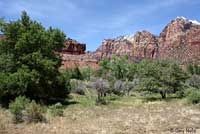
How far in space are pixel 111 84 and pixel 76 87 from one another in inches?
153

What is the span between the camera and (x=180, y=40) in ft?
462

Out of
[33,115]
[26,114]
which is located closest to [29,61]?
[26,114]

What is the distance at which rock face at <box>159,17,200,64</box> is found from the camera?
108 m

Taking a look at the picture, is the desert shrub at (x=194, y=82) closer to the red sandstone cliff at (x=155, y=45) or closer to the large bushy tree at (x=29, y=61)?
the large bushy tree at (x=29, y=61)

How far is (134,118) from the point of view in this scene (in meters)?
19.5

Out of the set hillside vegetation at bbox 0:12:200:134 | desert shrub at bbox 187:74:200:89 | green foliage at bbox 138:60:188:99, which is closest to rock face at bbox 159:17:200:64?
desert shrub at bbox 187:74:200:89

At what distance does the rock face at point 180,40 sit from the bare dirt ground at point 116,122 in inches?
3049

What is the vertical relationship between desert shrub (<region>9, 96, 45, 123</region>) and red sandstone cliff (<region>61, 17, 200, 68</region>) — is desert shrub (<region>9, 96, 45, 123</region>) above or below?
below

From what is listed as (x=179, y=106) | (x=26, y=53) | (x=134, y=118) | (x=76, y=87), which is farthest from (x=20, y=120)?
(x=76, y=87)

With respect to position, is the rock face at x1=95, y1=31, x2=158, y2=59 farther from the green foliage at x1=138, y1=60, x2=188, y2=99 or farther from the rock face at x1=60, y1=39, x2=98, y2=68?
the green foliage at x1=138, y1=60, x2=188, y2=99

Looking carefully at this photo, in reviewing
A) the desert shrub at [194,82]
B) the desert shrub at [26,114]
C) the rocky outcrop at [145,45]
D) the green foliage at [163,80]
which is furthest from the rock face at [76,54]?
the desert shrub at [26,114]

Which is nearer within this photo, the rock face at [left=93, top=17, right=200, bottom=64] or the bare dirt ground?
the bare dirt ground

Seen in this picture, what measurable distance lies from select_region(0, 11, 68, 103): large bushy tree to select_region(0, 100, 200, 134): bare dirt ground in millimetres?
3353

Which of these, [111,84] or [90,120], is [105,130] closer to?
[90,120]
